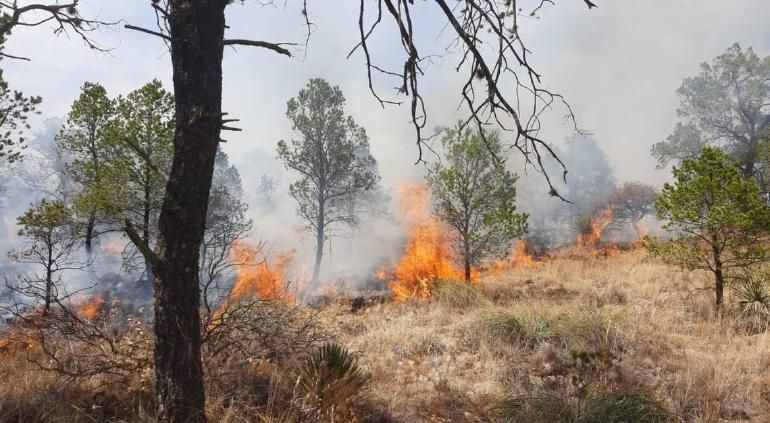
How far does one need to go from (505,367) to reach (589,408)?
197 cm

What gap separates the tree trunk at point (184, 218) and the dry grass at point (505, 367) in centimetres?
57

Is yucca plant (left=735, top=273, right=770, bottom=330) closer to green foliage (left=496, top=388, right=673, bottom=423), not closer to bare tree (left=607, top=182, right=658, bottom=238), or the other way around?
green foliage (left=496, top=388, right=673, bottom=423)

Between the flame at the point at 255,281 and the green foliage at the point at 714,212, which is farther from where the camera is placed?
the green foliage at the point at 714,212

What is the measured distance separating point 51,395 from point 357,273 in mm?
25194

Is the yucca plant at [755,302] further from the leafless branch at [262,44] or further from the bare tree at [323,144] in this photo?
the bare tree at [323,144]

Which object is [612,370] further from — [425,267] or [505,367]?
[425,267]

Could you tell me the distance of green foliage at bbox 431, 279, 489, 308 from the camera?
10531 millimetres

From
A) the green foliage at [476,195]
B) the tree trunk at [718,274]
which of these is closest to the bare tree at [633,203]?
the green foliage at [476,195]

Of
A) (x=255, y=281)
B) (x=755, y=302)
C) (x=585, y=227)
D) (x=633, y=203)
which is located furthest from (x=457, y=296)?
(x=633, y=203)

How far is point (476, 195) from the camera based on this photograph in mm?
13492

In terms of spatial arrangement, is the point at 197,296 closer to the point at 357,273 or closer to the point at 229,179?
the point at 357,273

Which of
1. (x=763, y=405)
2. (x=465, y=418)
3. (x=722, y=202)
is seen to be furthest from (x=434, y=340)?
(x=722, y=202)

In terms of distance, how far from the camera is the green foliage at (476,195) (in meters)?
13.0

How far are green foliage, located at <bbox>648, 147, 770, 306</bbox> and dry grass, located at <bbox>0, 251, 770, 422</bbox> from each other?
121 cm
